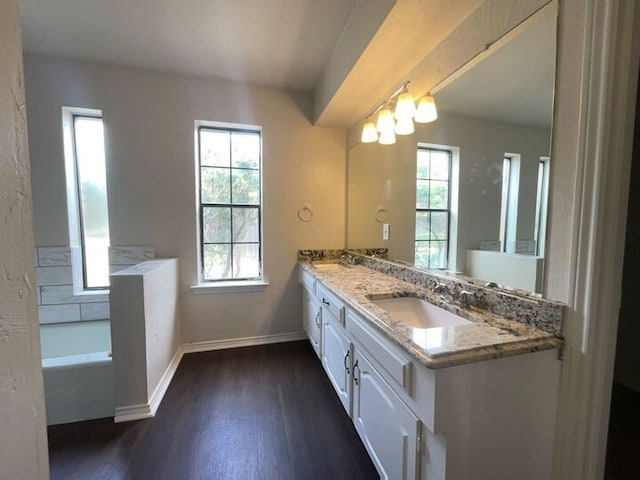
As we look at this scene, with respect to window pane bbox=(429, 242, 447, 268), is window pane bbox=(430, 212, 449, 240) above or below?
above

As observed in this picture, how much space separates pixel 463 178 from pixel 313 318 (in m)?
1.55

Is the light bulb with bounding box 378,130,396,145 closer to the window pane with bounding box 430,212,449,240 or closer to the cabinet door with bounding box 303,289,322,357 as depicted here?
the window pane with bounding box 430,212,449,240

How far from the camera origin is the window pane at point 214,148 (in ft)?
8.70

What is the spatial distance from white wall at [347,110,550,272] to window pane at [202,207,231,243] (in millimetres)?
1308

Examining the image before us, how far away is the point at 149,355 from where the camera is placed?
1.81m

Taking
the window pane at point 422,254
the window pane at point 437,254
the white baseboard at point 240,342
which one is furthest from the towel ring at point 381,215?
the white baseboard at point 240,342

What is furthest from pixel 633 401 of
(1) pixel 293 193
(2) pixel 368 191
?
(1) pixel 293 193

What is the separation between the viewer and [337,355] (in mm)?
1751

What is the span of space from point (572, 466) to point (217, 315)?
2.51 metres

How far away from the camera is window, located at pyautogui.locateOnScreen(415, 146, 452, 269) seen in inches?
67.2

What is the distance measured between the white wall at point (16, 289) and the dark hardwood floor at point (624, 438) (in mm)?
2187

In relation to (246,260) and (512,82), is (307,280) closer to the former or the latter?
(246,260)

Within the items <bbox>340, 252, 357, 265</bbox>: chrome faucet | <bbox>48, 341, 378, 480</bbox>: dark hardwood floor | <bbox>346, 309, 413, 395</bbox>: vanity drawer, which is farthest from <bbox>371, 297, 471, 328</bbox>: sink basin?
<bbox>340, 252, 357, 265</bbox>: chrome faucet

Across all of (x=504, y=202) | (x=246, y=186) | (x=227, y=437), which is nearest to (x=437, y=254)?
(x=504, y=202)
